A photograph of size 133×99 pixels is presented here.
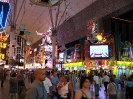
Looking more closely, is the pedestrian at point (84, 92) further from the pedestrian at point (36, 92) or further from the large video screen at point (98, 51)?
the large video screen at point (98, 51)

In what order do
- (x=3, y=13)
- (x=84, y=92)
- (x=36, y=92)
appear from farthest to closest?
1. (x=3, y=13)
2. (x=84, y=92)
3. (x=36, y=92)

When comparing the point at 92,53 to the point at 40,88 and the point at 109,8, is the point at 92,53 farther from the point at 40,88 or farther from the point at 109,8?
the point at 40,88

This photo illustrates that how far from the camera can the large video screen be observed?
25.3m

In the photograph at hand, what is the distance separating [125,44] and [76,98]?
24.6 m

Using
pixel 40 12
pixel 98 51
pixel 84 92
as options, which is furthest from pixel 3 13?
pixel 40 12

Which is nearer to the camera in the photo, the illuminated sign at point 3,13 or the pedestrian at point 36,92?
the pedestrian at point 36,92

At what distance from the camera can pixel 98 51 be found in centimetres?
2561

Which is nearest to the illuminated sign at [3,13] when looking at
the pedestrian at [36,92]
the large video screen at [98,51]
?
the pedestrian at [36,92]

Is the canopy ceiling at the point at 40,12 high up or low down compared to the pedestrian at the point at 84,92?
up

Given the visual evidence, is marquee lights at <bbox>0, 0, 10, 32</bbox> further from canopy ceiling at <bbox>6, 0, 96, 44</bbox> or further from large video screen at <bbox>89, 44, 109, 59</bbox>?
canopy ceiling at <bbox>6, 0, 96, 44</bbox>

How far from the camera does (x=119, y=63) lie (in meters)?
26.0

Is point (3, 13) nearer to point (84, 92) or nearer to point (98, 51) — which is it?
point (84, 92)

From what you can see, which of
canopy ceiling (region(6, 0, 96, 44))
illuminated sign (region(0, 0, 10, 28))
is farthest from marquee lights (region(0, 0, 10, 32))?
canopy ceiling (region(6, 0, 96, 44))

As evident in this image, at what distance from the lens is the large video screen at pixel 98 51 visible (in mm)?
25297
